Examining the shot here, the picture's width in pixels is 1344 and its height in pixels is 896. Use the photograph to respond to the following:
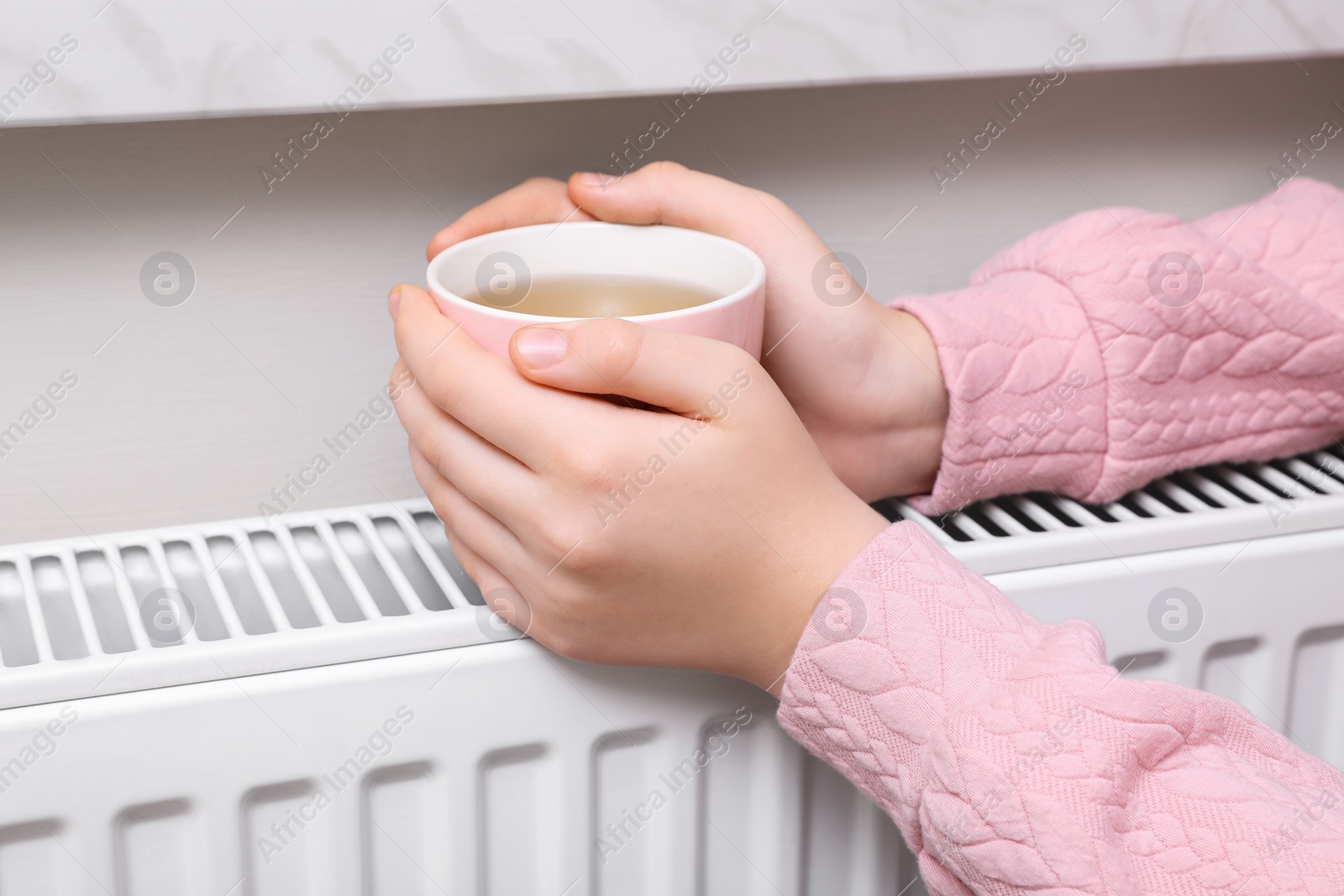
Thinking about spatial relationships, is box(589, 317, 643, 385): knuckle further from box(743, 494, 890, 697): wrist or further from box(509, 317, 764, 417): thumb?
box(743, 494, 890, 697): wrist

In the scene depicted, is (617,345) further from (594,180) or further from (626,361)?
(594,180)

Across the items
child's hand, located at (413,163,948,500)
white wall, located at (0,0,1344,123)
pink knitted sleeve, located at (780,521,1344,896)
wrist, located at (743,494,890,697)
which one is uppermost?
white wall, located at (0,0,1344,123)

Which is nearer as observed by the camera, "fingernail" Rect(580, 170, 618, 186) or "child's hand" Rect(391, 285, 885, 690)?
"child's hand" Rect(391, 285, 885, 690)

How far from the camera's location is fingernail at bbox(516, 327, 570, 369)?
1.22 feet

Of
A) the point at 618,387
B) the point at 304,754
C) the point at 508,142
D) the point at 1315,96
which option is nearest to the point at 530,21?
the point at 508,142

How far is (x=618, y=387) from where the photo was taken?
14.9 inches

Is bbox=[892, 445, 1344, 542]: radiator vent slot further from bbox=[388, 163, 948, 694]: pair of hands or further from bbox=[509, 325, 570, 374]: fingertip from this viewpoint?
bbox=[509, 325, 570, 374]: fingertip

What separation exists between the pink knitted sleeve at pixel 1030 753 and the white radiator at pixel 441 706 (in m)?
0.06

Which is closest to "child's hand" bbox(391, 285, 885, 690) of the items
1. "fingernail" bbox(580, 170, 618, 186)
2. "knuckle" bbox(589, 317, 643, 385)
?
"knuckle" bbox(589, 317, 643, 385)

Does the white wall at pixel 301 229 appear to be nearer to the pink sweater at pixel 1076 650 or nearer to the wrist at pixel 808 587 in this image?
the pink sweater at pixel 1076 650

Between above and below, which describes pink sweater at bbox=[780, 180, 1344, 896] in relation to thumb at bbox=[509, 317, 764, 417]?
below

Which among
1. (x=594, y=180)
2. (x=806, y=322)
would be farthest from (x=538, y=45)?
(x=806, y=322)

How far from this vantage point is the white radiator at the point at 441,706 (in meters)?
0.40

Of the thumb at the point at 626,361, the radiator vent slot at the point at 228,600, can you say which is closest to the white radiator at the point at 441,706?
the radiator vent slot at the point at 228,600
